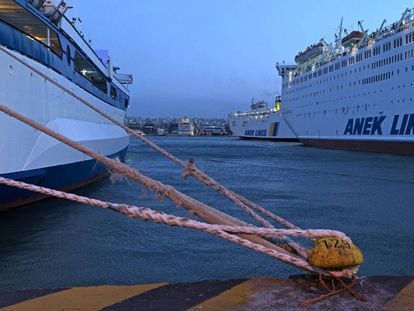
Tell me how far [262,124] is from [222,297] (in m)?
82.1

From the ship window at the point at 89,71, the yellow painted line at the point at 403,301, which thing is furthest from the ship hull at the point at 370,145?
the yellow painted line at the point at 403,301

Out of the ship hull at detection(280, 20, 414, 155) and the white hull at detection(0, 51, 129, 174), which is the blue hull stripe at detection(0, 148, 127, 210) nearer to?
the white hull at detection(0, 51, 129, 174)

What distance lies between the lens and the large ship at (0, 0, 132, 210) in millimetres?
9273

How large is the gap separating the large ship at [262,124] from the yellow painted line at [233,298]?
2623 inches

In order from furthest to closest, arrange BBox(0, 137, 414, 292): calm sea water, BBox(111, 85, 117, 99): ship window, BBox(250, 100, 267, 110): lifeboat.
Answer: BBox(250, 100, 267, 110): lifeboat
BBox(111, 85, 117, 99): ship window
BBox(0, 137, 414, 292): calm sea water

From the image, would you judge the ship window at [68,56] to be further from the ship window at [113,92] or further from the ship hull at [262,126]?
the ship hull at [262,126]

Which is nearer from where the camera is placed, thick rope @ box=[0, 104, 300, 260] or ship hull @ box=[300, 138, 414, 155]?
thick rope @ box=[0, 104, 300, 260]

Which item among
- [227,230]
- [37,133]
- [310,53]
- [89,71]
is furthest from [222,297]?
[310,53]

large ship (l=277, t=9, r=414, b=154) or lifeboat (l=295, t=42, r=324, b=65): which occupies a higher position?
lifeboat (l=295, t=42, r=324, b=65)

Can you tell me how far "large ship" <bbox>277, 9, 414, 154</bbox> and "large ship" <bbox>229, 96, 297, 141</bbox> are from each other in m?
8.03

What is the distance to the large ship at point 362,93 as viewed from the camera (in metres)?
38.0

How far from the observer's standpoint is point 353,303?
314cm

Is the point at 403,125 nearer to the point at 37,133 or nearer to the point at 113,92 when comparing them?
the point at 113,92

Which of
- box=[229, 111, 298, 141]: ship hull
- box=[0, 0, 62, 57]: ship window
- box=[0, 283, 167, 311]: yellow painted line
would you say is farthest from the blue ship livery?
box=[0, 283, 167, 311]: yellow painted line
